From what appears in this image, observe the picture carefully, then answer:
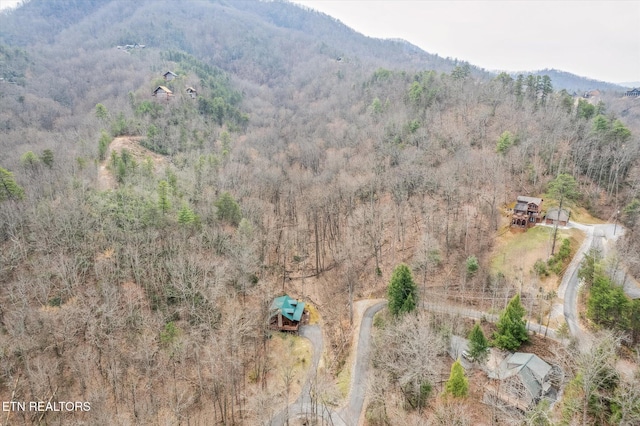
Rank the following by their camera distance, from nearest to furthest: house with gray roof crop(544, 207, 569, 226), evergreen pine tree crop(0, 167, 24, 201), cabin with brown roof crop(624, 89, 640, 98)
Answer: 1. evergreen pine tree crop(0, 167, 24, 201)
2. house with gray roof crop(544, 207, 569, 226)
3. cabin with brown roof crop(624, 89, 640, 98)

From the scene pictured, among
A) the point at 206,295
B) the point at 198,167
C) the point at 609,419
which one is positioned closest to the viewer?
the point at 609,419

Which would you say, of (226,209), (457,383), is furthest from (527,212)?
(226,209)

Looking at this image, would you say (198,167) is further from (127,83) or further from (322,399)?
(127,83)

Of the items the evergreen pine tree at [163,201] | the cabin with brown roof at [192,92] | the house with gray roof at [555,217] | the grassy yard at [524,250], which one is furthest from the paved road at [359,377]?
the cabin with brown roof at [192,92]

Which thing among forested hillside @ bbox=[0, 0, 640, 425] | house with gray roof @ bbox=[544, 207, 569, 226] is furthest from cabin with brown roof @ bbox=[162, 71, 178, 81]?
house with gray roof @ bbox=[544, 207, 569, 226]

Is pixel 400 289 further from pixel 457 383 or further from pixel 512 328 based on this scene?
pixel 457 383

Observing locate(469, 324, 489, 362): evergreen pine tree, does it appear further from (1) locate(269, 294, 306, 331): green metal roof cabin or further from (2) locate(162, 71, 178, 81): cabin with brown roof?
(2) locate(162, 71, 178, 81): cabin with brown roof

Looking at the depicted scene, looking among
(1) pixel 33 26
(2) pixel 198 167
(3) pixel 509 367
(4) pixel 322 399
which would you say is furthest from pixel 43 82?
(3) pixel 509 367
